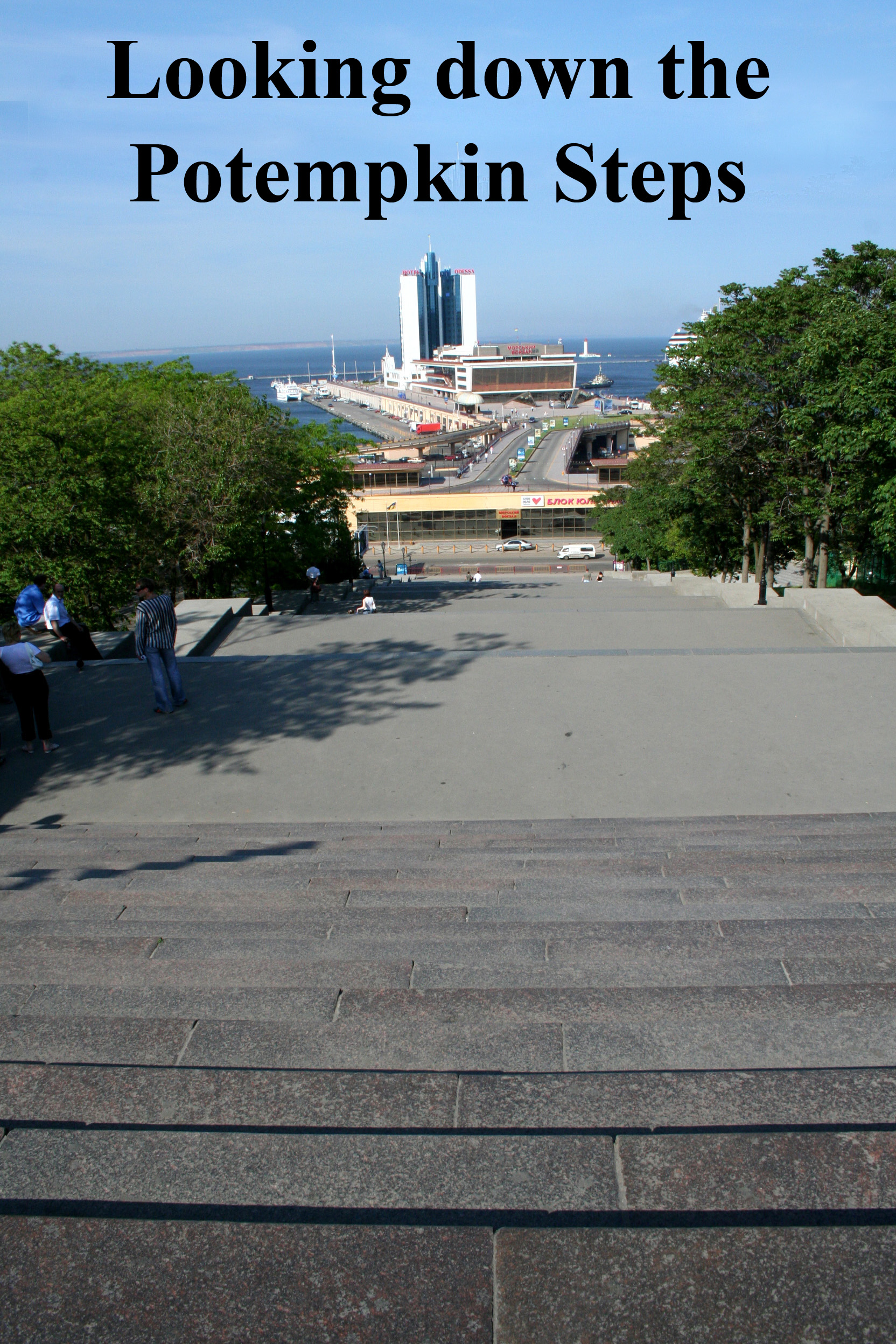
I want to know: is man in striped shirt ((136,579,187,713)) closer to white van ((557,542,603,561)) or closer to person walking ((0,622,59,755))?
person walking ((0,622,59,755))

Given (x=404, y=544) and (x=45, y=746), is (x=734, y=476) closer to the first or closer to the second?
(x=45, y=746)

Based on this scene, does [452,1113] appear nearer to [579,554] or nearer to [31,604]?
[31,604]

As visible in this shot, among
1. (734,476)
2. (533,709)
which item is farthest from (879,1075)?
(734,476)

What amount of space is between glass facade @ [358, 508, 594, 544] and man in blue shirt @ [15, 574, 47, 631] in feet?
231

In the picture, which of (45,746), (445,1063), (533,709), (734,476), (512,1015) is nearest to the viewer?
(445,1063)

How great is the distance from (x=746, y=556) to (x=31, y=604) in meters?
20.7

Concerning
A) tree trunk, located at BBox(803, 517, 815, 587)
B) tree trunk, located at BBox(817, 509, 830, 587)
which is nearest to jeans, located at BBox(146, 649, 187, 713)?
tree trunk, located at BBox(817, 509, 830, 587)

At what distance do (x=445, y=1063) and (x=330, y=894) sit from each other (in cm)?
196

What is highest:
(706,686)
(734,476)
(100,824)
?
(734,476)

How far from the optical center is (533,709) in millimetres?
9484

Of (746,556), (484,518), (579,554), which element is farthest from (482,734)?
(484,518)

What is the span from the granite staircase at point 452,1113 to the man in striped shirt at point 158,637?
4393 millimetres

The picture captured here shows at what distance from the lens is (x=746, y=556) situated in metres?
27.2

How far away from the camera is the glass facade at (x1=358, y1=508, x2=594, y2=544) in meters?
82.2
